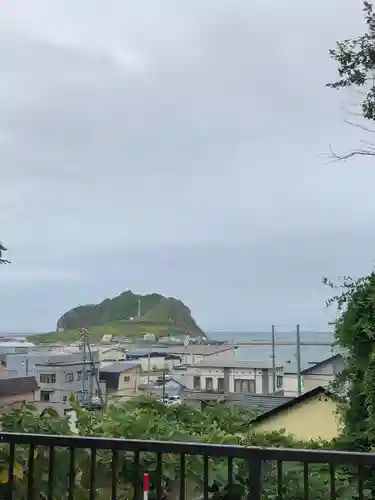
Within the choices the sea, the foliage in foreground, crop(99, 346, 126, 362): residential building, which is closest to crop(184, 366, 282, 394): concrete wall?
the sea

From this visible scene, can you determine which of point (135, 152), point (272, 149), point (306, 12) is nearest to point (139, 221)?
point (135, 152)

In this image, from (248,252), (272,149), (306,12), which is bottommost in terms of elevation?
(248,252)

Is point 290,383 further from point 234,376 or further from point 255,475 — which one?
point 255,475

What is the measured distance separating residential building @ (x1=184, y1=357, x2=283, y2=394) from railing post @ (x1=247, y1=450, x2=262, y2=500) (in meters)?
6.44

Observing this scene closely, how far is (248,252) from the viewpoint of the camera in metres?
9.45

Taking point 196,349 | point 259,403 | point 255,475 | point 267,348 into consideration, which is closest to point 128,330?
point 196,349

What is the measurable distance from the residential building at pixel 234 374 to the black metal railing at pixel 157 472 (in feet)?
20.3

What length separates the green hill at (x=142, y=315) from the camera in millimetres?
9195

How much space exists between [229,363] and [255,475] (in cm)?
700

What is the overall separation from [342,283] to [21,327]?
5.32 meters

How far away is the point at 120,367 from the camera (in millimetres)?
7805

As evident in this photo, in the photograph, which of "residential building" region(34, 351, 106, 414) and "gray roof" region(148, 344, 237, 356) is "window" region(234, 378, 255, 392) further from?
"residential building" region(34, 351, 106, 414)

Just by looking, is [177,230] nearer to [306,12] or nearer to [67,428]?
[306,12]

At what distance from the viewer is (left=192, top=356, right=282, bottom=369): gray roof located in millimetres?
8305
